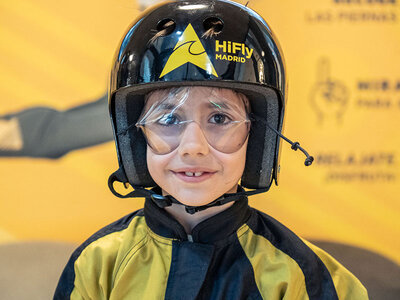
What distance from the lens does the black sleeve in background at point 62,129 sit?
170 centimetres

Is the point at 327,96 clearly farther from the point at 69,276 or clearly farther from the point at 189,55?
the point at 69,276

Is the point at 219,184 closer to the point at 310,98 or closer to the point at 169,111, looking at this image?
the point at 169,111

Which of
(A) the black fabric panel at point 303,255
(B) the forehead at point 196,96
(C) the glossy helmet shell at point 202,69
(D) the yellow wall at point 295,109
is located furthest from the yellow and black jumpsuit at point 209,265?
(D) the yellow wall at point 295,109

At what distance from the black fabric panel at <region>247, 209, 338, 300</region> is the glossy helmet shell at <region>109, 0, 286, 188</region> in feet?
0.37

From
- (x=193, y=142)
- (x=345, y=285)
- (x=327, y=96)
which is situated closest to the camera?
(x=193, y=142)

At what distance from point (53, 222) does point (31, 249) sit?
14 centimetres

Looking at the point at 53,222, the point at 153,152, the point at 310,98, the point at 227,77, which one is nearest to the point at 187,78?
the point at 227,77

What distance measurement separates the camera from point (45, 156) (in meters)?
1.72

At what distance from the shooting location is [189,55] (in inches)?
35.5

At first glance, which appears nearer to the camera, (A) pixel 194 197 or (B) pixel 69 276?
(A) pixel 194 197

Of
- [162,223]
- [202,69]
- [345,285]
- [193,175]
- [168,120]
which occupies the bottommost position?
[345,285]

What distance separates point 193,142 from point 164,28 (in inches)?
11.0

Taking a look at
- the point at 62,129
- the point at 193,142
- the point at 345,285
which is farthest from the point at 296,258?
the point at 62,129

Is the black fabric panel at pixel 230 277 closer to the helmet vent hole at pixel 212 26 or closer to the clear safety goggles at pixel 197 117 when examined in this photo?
the clear safety goggles at pixel 197 117
